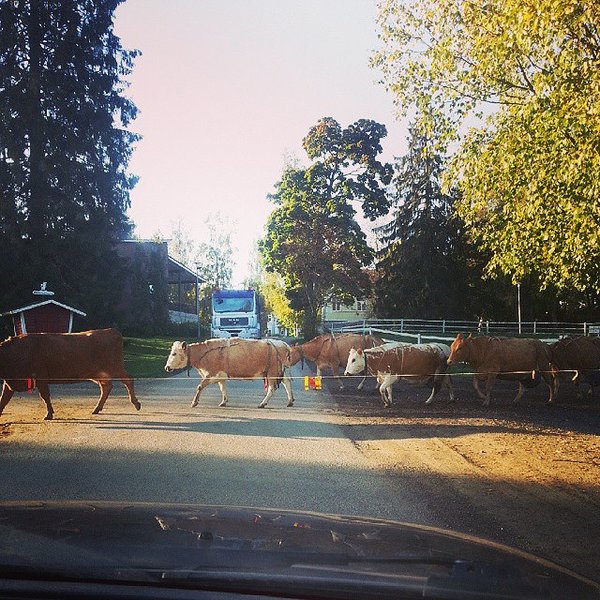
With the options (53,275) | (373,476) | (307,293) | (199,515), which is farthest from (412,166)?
(199,515)

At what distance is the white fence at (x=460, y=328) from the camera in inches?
903

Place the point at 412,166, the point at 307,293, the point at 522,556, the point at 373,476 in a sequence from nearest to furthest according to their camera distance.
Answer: the point at 522,556 < the point at 373,476 < the point at 307,293 < the point at 412,166

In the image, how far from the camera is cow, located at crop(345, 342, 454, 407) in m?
16.2

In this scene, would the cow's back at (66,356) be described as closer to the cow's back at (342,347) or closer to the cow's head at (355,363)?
the cow's head at (355,363)

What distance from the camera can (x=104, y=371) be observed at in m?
13.8

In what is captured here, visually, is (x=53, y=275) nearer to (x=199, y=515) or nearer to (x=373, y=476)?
(x=373, y=476)

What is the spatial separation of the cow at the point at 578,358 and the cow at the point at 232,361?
6970mm

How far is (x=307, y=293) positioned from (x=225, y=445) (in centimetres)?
1424

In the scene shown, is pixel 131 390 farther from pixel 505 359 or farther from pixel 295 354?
pixel 505 359

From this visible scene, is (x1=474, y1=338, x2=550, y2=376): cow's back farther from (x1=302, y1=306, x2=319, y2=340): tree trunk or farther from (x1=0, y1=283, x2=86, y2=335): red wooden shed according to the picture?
(x1=0, y1=283, x2=86, y2=335): red wooden shed

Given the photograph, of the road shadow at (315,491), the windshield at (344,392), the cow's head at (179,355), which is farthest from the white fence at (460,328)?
the road shadow at (315,491)

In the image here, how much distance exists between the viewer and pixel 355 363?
18.5m

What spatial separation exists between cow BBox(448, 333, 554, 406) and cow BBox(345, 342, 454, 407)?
1.27ft

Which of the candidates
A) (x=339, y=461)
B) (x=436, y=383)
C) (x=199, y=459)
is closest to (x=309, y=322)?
(x=436, y=383)
